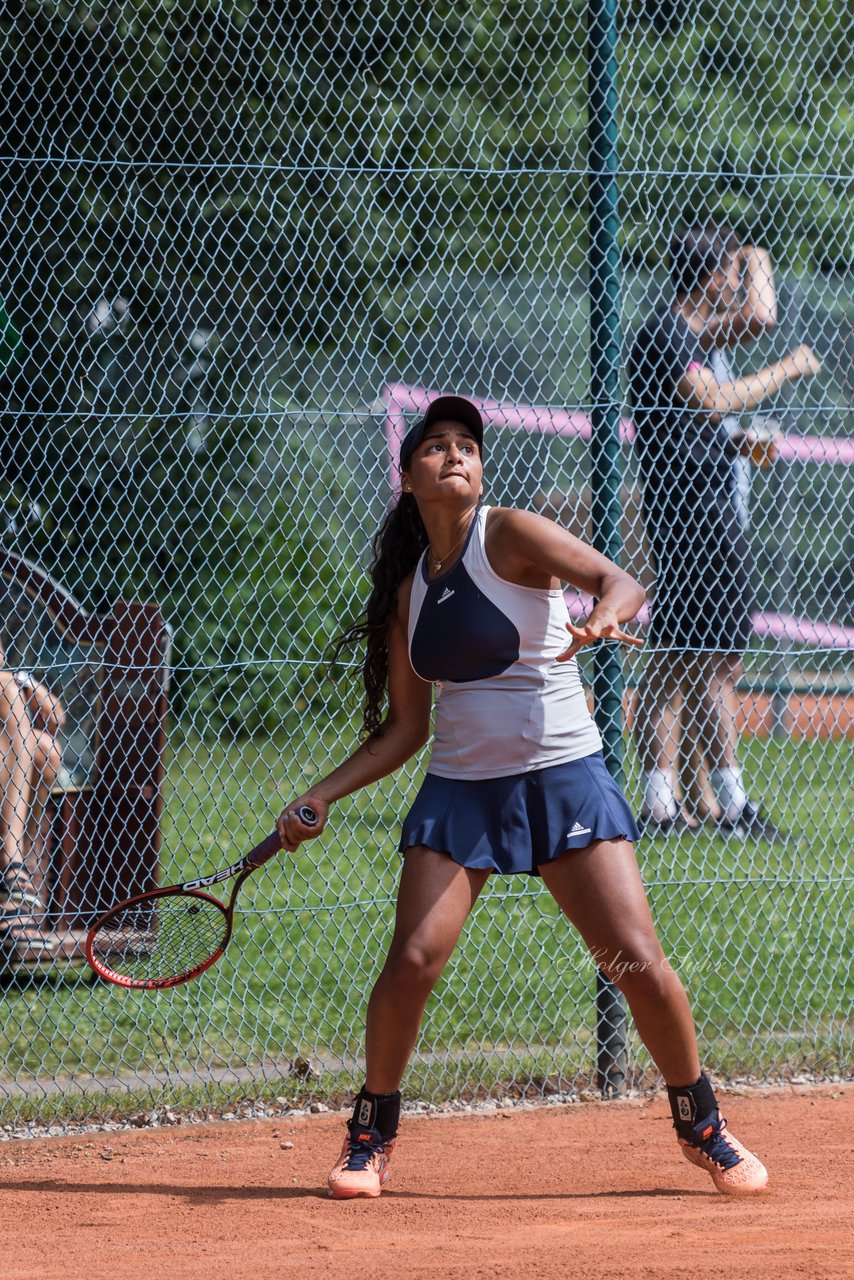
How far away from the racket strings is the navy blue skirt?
62 cm

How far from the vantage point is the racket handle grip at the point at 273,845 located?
3588mm

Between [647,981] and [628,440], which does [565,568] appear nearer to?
[647,981]

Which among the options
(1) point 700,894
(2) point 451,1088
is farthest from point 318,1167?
(1) point 700,894

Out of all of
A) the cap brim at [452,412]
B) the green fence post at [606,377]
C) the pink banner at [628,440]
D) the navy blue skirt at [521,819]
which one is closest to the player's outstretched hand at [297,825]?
the navy blue skirt at [521,819]

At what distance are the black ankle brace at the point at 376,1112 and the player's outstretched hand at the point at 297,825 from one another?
579mm

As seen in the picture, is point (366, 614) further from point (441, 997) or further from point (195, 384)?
point (195, 384)

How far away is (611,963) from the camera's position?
138 inches

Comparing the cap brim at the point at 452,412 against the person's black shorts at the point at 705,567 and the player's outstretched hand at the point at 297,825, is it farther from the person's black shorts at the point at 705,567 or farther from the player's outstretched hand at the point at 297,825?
the person's black shorts at the point at 705,567

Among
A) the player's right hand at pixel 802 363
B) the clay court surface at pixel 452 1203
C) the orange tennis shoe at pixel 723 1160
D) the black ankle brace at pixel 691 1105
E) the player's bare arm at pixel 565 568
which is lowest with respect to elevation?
the clay court surface at pixel 452 1203

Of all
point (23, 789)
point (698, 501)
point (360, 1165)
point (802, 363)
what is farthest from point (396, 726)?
point (698, 501)

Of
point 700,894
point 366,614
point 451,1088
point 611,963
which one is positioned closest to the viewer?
point 611,963

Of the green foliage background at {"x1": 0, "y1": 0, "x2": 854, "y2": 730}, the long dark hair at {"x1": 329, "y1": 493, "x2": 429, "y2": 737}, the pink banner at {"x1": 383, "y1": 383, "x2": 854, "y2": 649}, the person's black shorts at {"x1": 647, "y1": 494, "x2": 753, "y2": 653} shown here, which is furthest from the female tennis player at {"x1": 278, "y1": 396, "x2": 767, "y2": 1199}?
the pink banner at {"x1": 383, "y1": 383, "x2": 854, "y2": 649}

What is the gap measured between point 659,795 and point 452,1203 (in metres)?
2.65

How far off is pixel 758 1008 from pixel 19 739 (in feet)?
8.13
